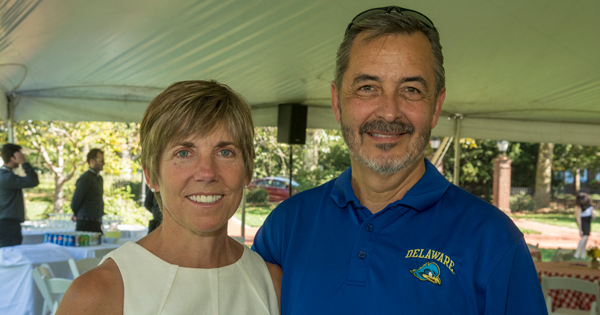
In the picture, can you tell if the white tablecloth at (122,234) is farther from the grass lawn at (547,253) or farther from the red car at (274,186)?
the red car at (274,186)

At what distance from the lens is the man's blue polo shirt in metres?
1.27

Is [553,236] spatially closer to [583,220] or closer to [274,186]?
[583,220]

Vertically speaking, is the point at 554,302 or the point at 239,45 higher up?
the point at 239,45

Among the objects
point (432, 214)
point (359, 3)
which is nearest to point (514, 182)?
point (359, 3)

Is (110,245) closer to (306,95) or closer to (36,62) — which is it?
(36,62)

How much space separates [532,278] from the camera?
127 centimetres

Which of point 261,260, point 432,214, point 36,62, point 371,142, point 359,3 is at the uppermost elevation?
point 359,3

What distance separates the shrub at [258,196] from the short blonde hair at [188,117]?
1687cm

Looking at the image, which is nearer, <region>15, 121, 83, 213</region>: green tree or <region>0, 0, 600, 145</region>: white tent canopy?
<region>0, 0, 600, 145</region>: white tent canopy

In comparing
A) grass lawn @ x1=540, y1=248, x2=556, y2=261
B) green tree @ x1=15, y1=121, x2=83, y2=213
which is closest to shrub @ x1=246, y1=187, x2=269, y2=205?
green tree @ x1=15, y1=121, x2=83, y2=213

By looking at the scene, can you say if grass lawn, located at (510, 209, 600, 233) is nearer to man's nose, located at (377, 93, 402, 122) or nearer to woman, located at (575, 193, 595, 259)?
woman, located at (575, 193, 595, 259)

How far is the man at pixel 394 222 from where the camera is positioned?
1.29 meters

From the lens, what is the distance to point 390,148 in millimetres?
1496

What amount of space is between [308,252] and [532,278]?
64 centimetres
